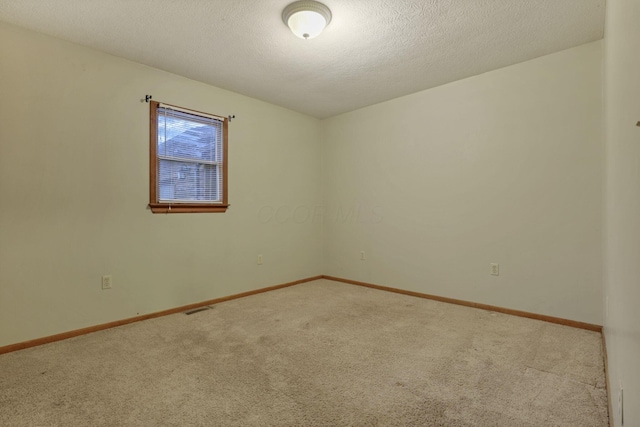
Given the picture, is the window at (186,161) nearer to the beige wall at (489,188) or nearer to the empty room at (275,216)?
the empty room at (275,216)

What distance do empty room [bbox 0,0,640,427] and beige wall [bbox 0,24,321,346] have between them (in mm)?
17

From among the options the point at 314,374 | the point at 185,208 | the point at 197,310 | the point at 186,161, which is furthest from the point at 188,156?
the point at 314,374

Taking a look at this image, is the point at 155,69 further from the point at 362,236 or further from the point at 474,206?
the point at 474,206

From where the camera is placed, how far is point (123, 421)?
1.54 m

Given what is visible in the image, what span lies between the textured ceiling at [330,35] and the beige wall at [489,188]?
0.35m

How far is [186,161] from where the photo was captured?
3.38m

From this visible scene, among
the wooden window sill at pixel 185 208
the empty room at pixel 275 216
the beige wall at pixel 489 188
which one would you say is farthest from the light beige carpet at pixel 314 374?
the wooden window sill at pixel 185 208

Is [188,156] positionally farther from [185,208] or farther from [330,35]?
[330,35]

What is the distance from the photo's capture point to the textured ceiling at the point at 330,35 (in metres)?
2.21

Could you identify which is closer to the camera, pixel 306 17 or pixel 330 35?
pixel 306 17

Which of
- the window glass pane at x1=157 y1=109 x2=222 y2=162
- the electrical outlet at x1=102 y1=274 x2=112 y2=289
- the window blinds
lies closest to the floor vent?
the electrical outlet at x1=102 y1=274 x2=112 y2=289

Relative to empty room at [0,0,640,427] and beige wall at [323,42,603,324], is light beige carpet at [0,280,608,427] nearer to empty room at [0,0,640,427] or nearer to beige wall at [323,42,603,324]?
empty room at [0,0,640,427]

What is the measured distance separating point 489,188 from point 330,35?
2135mm

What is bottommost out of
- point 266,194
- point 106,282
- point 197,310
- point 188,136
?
point 197,310
